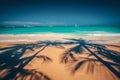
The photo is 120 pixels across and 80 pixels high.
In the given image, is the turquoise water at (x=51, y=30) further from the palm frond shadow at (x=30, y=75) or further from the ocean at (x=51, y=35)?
the palm frond shadow at (x=30, y=75)

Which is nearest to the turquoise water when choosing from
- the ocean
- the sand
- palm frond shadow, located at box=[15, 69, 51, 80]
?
the ocean

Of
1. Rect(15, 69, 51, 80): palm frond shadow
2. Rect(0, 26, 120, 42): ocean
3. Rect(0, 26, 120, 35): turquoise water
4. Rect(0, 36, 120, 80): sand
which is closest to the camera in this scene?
Rect(15, 69, 51, 80): palm frond shadow

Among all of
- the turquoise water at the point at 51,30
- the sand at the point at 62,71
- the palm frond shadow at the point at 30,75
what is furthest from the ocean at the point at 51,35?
the palm frond shadow at the point at 30,75

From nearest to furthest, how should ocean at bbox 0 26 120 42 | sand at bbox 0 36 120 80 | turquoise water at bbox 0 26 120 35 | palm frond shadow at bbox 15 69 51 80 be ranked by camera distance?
1. palm frond shadow at bbox 15 69 51 80
2. sand at bbox 0 36 120 80
3. ocean at bbox 0 26 120 42
4. turquoise water at bbox 0 26 120 35

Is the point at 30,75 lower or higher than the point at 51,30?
lower

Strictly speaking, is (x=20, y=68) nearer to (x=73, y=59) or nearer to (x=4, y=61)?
(x=4, y=61)

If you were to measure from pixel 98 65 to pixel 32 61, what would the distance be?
3.01m

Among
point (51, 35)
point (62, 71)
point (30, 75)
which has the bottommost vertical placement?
point (62, 71)

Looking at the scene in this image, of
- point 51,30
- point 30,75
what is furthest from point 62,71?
point 51,30

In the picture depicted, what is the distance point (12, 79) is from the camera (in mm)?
4516

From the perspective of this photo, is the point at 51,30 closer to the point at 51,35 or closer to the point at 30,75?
the point at 51,35

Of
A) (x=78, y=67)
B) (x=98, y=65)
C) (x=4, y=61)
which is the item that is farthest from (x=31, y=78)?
(x=98, y=65)

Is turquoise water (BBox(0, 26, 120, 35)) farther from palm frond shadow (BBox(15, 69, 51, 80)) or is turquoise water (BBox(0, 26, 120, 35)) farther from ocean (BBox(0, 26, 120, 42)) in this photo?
palm frond shadow (BBox(15, 69, 51, 80))

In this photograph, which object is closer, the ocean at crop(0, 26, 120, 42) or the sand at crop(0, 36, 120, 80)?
the sand at crop(0, 36, 120, 80)
